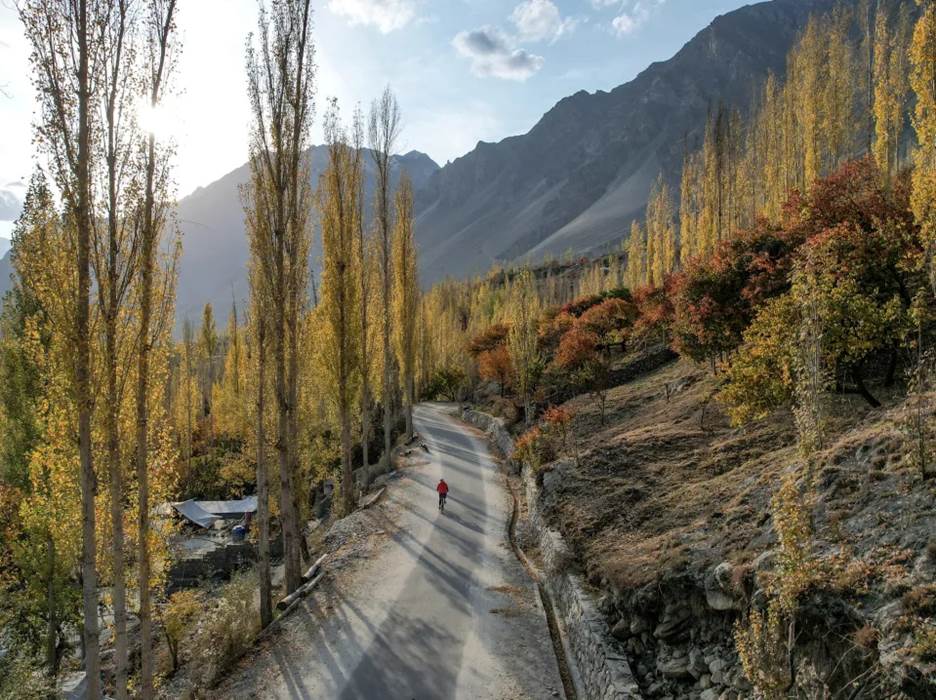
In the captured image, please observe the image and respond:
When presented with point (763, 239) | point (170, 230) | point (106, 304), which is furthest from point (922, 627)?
point (763, 239)

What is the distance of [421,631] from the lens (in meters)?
10.2

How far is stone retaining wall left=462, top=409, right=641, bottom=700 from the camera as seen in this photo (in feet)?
24.2

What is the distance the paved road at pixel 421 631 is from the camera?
8680mm

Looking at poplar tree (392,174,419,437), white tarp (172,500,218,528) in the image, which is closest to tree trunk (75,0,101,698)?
poplar tree (392,174,419,437)

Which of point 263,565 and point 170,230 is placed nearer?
point 170,230

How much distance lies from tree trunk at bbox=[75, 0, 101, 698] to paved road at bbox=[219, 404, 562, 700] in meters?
3.03

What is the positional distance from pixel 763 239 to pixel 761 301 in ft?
9.40

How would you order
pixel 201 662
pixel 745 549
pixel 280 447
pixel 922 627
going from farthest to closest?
1. pixel 280 447
2. pixel 201 662
3. pixel 745 549
4. pixel 922 627

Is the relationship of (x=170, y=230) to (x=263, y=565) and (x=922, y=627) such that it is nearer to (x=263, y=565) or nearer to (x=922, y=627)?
(x=263, y=565)

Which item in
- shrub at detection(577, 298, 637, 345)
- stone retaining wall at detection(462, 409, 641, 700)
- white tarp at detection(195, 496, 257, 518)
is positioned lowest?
white tarp at detection(195, 496, 257, 518)

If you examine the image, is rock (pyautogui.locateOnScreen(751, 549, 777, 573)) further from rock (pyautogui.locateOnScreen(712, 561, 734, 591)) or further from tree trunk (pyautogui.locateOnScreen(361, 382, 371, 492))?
tree trunk (pyautogui.locateOnScreen(361, 382, 371, 492))

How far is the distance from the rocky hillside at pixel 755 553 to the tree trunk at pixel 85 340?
7.48 m

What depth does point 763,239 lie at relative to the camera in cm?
1703

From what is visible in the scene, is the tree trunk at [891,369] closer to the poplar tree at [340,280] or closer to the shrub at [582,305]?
the poplar tree at [340,280]
